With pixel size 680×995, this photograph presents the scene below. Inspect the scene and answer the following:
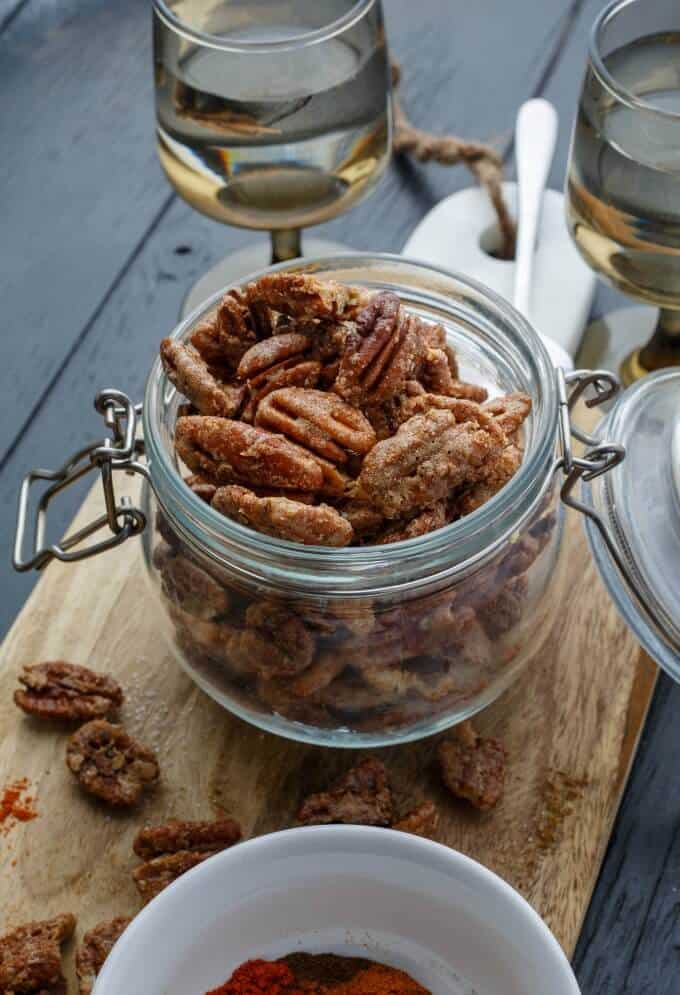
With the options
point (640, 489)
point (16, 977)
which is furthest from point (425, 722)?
point (16, 977)

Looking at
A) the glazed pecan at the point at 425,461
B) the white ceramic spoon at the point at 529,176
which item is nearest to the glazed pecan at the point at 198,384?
the glazed pecan at the point at 425,461

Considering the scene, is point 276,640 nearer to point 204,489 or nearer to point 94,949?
point 204,489

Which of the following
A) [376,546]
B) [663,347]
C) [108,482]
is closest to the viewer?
[376,546]

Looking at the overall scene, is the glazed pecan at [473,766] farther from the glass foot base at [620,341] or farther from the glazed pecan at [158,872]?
the glass foot base at [620,341]

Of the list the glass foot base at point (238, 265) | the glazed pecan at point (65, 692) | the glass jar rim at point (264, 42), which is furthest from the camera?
the glass foot base at point (238, 265)

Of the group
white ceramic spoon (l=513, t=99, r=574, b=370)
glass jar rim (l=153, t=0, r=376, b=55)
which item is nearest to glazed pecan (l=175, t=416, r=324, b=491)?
glass jar rim (l=153, t=0, r=376, b=55)

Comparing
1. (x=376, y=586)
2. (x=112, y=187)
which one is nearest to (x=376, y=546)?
(x=376, y=586)

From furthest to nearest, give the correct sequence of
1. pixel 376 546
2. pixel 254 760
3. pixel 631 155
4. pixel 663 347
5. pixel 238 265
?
1. pixel 238 265
2. pixel 663 347
3. pixel 631 155
4. pixel 254 760
5. pixel 376 546

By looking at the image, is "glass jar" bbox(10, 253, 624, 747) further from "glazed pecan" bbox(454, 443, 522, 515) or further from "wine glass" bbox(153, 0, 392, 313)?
"wine glass" bbox(153, 0, 392, 313)

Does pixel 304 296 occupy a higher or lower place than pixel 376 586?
higher
